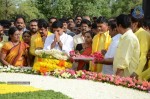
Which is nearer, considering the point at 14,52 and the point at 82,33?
the point at 14,52

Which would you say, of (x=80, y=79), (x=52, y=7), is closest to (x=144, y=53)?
(x=80, y=79)

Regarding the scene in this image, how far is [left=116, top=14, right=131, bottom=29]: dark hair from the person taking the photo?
7094 millimetres

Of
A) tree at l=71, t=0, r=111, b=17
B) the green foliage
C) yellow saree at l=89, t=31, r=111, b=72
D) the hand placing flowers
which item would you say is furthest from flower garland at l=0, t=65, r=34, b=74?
tree at l=71, t=0, r=111, b=17

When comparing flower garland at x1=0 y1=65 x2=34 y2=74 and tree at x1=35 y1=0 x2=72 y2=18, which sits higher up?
tree at x1=35 y1=0 x2=72 y2=18

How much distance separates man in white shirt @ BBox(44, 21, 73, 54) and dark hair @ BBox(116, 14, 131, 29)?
2032 mm

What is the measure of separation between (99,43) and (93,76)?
3.09 ft

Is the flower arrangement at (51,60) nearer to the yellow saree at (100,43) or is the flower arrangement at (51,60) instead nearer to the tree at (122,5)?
the yellow saree at (100,43)

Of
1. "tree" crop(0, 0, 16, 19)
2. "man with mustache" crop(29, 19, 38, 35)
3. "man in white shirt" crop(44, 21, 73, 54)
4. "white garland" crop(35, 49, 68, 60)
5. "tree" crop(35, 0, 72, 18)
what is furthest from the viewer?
"tree" crop(35, 0, 72, 18)

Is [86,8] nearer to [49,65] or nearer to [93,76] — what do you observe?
[49,65]

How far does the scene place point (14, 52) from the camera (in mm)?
9555

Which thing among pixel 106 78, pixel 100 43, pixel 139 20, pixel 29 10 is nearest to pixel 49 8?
pixel 29 10

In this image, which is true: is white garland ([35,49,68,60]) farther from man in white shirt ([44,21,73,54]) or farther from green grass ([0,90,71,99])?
green grass ([0,90,71,99])

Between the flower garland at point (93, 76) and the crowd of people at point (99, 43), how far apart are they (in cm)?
15

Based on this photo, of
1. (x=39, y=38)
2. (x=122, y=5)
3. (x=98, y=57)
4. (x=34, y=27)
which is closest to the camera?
(x=98, y=57)
